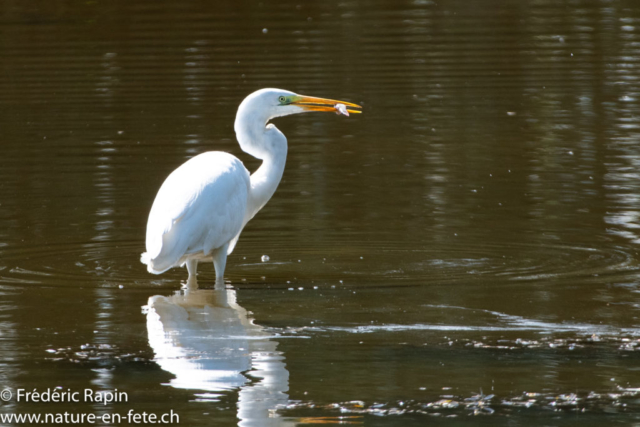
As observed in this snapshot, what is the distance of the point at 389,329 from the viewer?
22.5ft

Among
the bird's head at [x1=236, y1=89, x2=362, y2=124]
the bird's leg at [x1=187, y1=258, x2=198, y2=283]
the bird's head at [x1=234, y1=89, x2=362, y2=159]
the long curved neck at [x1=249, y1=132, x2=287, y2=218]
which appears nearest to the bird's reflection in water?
the bird's leg at [x1=187, y1=258, x2=198, y2=283]

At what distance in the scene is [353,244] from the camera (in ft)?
30.1

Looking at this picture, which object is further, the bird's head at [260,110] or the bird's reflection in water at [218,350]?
the bird's head at [260,110]

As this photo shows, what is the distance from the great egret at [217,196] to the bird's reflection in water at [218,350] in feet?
1.12

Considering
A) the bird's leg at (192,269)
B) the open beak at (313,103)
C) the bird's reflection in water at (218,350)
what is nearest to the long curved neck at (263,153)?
the open beak at (313,103)

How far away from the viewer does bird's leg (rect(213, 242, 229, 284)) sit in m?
8.17

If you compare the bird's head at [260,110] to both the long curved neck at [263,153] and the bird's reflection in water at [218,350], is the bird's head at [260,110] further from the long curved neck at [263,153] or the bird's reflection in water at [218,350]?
the bird's reflection in water at [218,350]

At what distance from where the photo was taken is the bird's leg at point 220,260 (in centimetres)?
817

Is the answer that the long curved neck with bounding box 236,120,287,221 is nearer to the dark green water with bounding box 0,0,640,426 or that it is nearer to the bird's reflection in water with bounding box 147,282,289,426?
the dark green water with bounding box 0,0,640,426

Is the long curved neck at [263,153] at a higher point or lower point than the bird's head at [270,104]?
lower

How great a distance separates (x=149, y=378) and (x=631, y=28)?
18.8 metres

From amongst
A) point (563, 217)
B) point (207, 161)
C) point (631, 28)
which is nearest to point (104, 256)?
point (207, 161)

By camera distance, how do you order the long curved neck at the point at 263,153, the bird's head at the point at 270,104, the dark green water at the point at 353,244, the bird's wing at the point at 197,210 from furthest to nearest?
the long curved neck at the point at 263,153, the bird's head at the point at 270,104, the bird's wing at the point at 197,210, the dark green water at the point at 353,244

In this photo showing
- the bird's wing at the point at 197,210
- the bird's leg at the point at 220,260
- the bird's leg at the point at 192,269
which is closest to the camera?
the bird's wing at the point at 197,210
